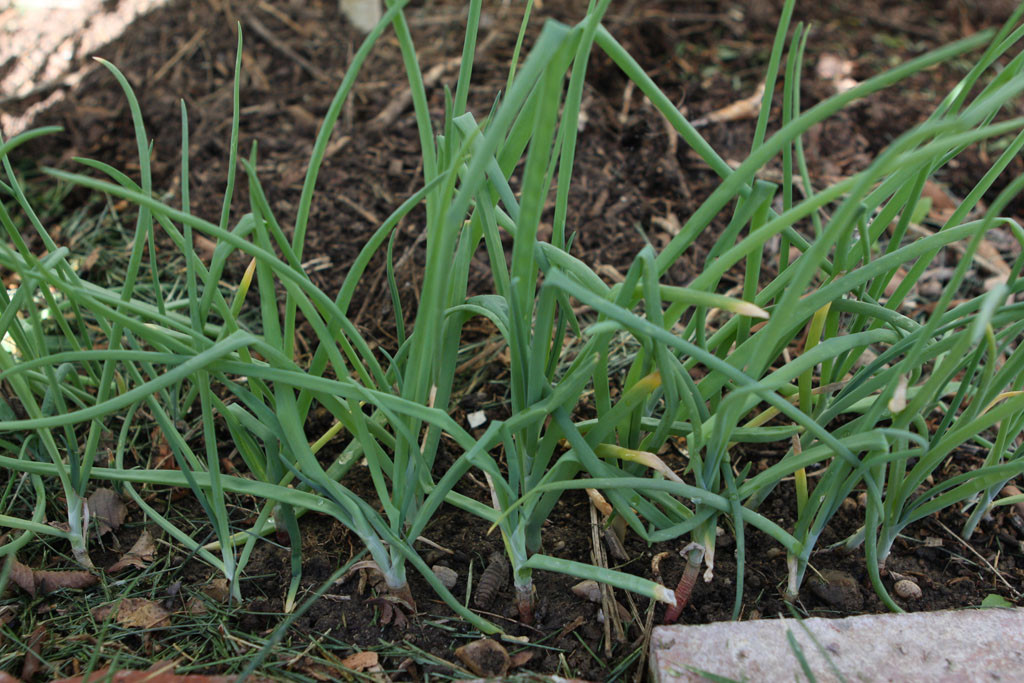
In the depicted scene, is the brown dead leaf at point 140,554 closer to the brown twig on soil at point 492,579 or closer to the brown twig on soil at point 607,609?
the brown twig on soil at point 492,579

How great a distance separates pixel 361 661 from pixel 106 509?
1.66 feet

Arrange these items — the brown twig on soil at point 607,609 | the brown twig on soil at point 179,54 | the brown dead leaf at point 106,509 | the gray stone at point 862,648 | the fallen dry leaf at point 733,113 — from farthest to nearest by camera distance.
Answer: the brown twig on soil at point 179,54 → the fallen dry leaf at point 733,113 → the brown dead leaf at point 106,509 → the brown twig on soil at point 607,609 → the gray stone at point 862,648

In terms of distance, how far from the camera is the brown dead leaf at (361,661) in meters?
1.03

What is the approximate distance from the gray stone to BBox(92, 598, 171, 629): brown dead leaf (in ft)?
2.21

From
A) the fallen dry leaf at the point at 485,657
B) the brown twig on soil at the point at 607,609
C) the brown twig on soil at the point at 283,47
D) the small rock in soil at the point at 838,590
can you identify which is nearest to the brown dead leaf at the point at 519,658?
the fallen dry leaf at the point at 485,657

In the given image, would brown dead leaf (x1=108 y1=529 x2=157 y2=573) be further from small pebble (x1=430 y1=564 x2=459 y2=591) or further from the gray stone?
the gray stone

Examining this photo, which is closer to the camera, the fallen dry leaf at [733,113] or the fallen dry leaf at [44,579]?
the fallen dry leaf at [44,579]

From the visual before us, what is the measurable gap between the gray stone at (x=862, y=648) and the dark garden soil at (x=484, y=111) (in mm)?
98

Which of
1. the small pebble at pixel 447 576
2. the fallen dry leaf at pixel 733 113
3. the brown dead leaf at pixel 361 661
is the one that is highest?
the fallen dry leaf at pixel 733 113

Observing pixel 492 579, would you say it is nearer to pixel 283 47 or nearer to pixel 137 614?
pixel 137 614

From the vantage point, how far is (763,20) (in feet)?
8.85

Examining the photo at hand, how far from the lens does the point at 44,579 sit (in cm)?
114

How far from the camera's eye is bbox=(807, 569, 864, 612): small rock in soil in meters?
1.13

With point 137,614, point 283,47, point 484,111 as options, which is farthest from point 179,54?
point 137,614
